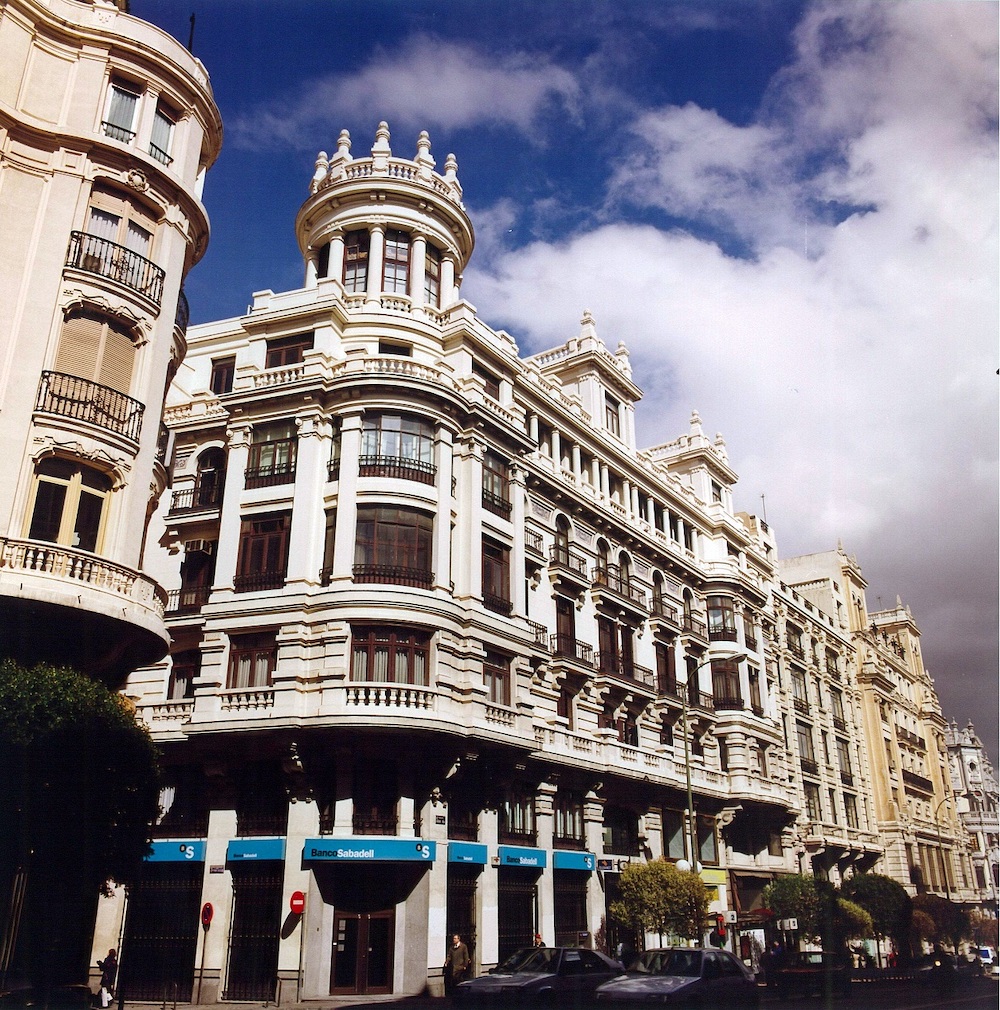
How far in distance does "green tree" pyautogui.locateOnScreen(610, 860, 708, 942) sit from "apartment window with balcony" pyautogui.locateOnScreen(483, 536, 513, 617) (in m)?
11.3

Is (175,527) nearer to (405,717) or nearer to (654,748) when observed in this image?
(405,717)

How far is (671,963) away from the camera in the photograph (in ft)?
72.7

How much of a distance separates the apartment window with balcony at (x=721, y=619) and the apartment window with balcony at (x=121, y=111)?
40.1m

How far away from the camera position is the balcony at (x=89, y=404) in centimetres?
2311

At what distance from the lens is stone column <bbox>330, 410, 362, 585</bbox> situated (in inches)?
1340

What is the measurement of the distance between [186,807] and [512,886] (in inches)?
466

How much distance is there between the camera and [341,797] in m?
31.4

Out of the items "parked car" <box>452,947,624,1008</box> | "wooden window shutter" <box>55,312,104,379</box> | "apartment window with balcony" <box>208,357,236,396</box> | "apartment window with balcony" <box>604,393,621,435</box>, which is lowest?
"parked car" <box>452,947,624,1008</box>

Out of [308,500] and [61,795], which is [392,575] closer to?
[308,500]

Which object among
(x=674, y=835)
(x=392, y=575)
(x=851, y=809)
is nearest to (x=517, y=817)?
(x=392, y=575)

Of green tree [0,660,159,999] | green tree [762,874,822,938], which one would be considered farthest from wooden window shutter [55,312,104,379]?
green tree [762,874,822,938]

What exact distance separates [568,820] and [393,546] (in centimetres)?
1406

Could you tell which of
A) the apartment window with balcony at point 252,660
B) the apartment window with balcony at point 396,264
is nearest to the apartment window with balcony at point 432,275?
the apartment window with balcony at point 396,264

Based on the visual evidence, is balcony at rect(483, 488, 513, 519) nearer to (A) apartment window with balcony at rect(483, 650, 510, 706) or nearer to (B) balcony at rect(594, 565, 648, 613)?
(A) apartment window with balcony at rect(483, 650, 510, 706)
